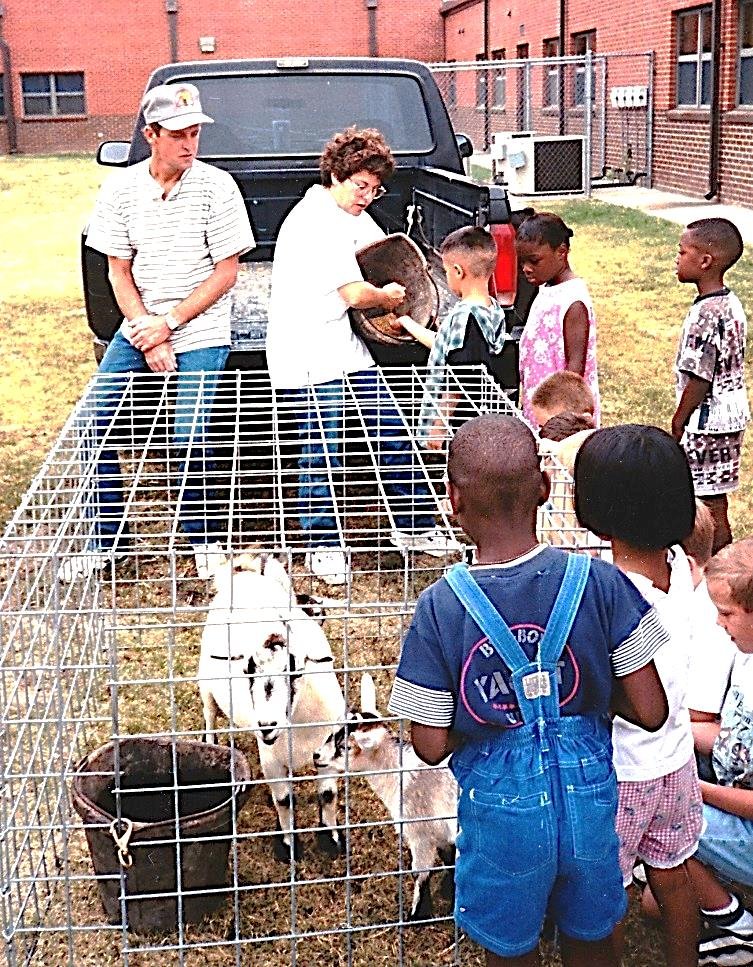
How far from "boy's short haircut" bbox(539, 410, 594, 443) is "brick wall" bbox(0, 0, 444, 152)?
34394 mm

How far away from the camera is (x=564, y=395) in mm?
3953

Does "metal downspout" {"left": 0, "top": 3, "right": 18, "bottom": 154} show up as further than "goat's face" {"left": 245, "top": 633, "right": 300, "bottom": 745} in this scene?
Yes

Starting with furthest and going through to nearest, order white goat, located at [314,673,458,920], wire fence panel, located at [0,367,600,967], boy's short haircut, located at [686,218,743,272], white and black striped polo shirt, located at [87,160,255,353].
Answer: white and black striped polo shirt, located at [87,160,255,353] < boy's short haircut, located at [686,218,743,272] < white goat, located at [314,673,458,920] < wire fence panel, located at [0,367,600,967]

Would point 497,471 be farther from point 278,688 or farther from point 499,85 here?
point 499,85

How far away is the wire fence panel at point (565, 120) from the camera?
17.0m

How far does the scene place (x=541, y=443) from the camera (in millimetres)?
3553

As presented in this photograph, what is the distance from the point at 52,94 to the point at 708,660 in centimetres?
3822

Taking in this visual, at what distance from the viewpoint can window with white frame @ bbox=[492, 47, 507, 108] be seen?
3218 centimetres

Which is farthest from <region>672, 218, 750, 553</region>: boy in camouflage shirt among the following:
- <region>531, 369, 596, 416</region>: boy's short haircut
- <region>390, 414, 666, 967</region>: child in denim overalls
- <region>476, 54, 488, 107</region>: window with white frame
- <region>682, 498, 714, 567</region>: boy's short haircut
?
<region>476, 54, 488, 107</region>: window with white frame

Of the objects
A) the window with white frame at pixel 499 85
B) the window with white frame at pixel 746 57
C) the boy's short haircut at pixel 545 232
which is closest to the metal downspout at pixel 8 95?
the window with white frame at pixel 499 85

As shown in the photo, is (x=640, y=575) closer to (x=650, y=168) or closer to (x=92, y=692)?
(x=92, y=692)

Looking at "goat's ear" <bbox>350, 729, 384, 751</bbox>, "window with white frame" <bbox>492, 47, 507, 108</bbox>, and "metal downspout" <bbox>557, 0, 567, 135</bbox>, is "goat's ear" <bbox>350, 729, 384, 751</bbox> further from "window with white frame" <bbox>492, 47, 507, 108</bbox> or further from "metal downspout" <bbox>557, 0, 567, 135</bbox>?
"window with white frame" <bbox>492, 47, 507, 108</bbox>

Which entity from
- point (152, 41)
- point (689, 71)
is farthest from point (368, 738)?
point (152, 41)

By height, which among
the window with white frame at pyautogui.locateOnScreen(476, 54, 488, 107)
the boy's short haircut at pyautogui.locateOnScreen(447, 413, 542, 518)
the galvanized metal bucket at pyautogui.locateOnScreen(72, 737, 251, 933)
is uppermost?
the window with white frame at pyautogui.locateOnScreen(476, 54, 488, 107)
